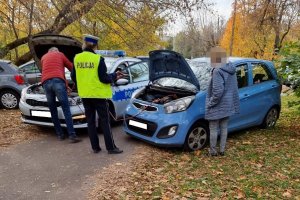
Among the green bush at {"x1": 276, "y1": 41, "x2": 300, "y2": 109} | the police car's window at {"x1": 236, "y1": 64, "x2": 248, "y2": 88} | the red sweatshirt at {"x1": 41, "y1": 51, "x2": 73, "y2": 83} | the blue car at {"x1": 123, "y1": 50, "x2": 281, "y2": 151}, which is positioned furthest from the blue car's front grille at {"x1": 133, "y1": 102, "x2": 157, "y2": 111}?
the green bush at {"x1": 276, "y1": 41, "x2": 300, "y2": 109}

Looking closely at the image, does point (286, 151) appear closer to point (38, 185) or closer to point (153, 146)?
point (153, 146)

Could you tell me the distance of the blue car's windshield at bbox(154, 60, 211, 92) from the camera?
6.30 meters

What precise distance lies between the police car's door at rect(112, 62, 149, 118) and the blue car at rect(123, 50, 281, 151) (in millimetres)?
757

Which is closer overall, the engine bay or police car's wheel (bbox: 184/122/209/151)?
police car's wheel (bbox: 184/122/209/151)

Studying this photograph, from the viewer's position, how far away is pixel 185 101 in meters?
5.86

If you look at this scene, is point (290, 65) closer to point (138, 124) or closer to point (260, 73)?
point (260, 73)

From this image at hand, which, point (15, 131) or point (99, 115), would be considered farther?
point (15, 131)

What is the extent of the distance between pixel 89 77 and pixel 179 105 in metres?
1.64

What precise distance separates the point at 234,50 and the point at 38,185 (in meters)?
37.6

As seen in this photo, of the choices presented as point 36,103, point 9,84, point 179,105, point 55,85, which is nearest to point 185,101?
point 179,105

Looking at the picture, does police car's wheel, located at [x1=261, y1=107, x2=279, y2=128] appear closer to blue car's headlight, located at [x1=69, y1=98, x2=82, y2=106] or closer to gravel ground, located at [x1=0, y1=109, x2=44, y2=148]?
blue car's headlight, located at [x1=69, y1=98, x2=82, y2=106]

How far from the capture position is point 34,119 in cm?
691

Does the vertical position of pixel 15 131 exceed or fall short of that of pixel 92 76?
it falls short

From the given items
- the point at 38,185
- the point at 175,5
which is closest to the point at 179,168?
the point at 38,185
